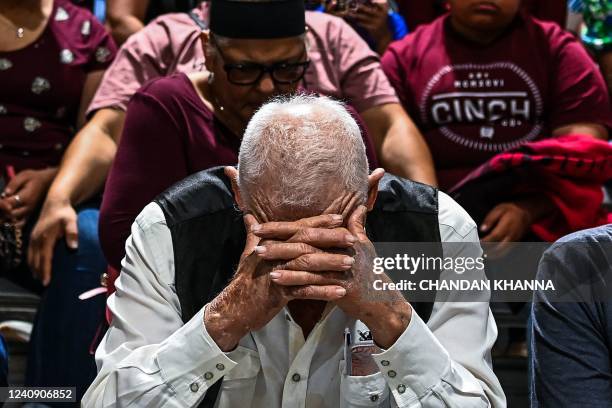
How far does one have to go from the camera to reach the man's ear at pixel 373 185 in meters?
2.00

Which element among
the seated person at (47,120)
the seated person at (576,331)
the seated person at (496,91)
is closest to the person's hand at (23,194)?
the seated person at (47,120)

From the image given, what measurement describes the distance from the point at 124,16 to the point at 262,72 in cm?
123

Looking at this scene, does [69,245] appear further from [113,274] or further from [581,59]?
[581,59]

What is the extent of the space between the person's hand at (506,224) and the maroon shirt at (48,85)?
1.24 metres

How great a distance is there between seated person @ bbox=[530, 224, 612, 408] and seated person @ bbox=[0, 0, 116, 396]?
1.31 metres

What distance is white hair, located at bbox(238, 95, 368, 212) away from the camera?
1898 mm

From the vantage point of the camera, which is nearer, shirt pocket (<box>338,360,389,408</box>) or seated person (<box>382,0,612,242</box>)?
Answer: shirt pocket (<box>338,360,389,408</box>)

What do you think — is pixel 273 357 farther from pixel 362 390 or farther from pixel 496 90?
pixel 496 90

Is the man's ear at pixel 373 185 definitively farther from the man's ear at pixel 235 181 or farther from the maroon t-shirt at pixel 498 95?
the maroon t-shirt at pixel 498 95

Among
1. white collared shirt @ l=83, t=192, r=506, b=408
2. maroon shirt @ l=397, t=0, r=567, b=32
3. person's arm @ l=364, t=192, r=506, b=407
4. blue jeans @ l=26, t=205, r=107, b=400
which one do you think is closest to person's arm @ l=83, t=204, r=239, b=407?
white collared shirt @ l=83, t=192, r=506, b=408

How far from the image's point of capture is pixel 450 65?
331 cm

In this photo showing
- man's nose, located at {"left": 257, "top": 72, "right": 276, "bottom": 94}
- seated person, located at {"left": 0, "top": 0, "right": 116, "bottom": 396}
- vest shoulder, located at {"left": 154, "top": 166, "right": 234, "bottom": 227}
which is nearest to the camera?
vest shoulder, located at {"left": 154, "top": 166, "right": 234, "bottom": 227}

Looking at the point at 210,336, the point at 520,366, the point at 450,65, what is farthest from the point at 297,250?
the point at 450,65

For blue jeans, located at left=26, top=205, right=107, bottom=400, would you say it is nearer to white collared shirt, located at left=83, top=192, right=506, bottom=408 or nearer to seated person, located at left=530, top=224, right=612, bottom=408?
white collared shirt, located at left=83, top=192, right=506, bottom=408
